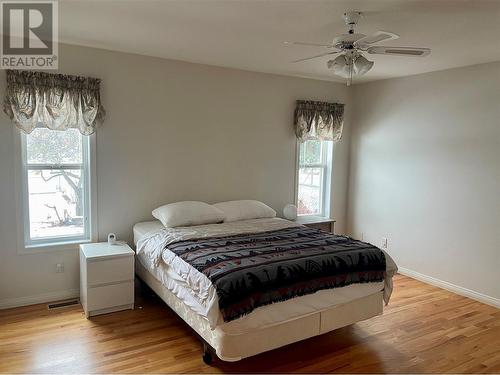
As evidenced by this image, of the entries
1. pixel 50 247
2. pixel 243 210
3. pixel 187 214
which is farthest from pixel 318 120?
pixel 50 247

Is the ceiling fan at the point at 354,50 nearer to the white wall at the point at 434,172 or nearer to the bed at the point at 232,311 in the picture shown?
the bed at the point at 232,311

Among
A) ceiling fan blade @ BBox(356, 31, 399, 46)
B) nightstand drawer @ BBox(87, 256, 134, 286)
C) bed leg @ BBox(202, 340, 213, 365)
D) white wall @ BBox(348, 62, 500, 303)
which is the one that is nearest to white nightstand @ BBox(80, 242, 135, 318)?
nightstand drawer @ BBox(87, 256, 134, 286)

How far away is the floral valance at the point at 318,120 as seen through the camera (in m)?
4.89

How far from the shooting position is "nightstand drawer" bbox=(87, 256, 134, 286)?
3.32 meters

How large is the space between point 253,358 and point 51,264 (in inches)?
84.7

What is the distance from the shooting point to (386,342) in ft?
10.2

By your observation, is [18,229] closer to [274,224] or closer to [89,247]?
[89,247]

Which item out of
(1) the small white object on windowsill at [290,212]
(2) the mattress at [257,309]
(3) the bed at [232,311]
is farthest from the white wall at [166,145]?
(2) the mattress at [257,309]

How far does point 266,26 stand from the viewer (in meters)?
2.88

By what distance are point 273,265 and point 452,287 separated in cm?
267

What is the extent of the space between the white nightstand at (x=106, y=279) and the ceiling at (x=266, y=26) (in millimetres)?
1872

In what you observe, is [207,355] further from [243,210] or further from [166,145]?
[166,145]

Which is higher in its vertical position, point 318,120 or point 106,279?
point 318,120

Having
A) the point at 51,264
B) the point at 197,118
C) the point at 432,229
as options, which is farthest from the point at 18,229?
the point at 432,229
